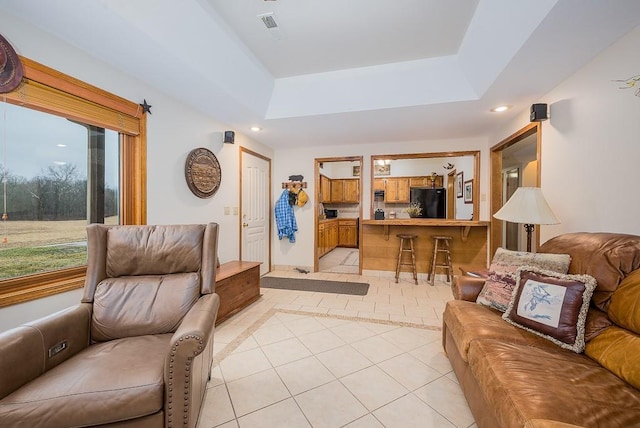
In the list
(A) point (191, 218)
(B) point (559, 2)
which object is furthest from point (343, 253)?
(B) point (559, 2)

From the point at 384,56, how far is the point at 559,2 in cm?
145

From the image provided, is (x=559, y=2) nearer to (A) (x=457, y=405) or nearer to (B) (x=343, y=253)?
(A) (x=457, y=405)

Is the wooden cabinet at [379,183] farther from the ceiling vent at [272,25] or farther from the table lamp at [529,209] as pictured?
the ceiling vent at [272,25]

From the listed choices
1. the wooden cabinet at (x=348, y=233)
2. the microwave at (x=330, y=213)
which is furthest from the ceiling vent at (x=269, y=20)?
the wooden cabinet at (x=348, y=233)

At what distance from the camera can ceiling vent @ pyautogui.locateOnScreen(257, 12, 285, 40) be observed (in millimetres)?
2053

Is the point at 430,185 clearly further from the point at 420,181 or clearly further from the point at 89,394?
the point at 89,394

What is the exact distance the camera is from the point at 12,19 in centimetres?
157

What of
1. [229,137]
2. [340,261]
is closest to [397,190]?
[340,261]

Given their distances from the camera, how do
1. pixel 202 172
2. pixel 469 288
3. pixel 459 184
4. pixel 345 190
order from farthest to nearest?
pixel 345 190
pixel 459 184
pixel 202 172
pixel 469 288

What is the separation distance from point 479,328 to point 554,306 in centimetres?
41

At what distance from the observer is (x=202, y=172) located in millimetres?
3066

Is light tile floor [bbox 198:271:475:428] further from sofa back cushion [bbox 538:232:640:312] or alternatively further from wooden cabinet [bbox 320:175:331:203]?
wooden cabinet [bbox 320:175:331:203]

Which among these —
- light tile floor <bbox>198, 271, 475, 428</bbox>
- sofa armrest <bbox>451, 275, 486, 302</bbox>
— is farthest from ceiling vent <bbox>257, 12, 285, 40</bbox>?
light tile floor <bbox>198, 271, 475, 428</bbox>

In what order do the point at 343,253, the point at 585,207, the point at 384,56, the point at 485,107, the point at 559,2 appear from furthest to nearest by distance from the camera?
the point at 343,253, the point at 485,107, the point at 384,56, the point at 585,207, the point at 559,2
